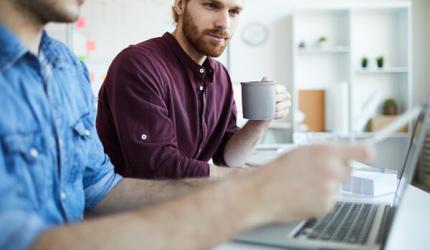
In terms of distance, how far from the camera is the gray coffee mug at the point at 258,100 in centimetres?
120

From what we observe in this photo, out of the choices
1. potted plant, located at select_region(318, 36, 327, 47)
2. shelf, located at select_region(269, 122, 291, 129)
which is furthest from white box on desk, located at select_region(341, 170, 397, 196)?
potted plant, located at select_region(318, 36, 327, 47)

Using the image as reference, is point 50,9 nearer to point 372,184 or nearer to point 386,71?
point 372,184

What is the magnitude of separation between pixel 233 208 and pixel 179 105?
779 mm

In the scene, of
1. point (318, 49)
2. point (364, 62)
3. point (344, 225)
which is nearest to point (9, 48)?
point (344, 225)

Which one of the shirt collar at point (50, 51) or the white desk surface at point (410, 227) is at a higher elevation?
the shirt collar at point (50, 51)

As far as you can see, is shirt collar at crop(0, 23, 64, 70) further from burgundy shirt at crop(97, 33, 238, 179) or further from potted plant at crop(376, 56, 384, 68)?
potted plant at crop(376, 56, 384, 68)

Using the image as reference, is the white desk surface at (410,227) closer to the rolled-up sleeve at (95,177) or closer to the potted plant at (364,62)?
the rolled-up sleeve at (95,177)

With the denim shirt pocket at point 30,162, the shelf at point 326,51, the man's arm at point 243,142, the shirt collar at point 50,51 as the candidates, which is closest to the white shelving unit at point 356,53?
the shelf at point 326,51

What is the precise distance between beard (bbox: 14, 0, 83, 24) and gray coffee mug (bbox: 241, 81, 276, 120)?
0.58m

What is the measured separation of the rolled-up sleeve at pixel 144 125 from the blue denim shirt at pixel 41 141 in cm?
23

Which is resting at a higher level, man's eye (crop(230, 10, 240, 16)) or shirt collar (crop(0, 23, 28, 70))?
man's eye (crop(230, 10, 240, 16))

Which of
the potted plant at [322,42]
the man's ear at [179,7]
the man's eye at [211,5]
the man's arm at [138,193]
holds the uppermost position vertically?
the potted plant at [322,42]

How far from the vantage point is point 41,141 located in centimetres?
69

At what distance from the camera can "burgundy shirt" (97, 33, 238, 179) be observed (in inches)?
44.8
